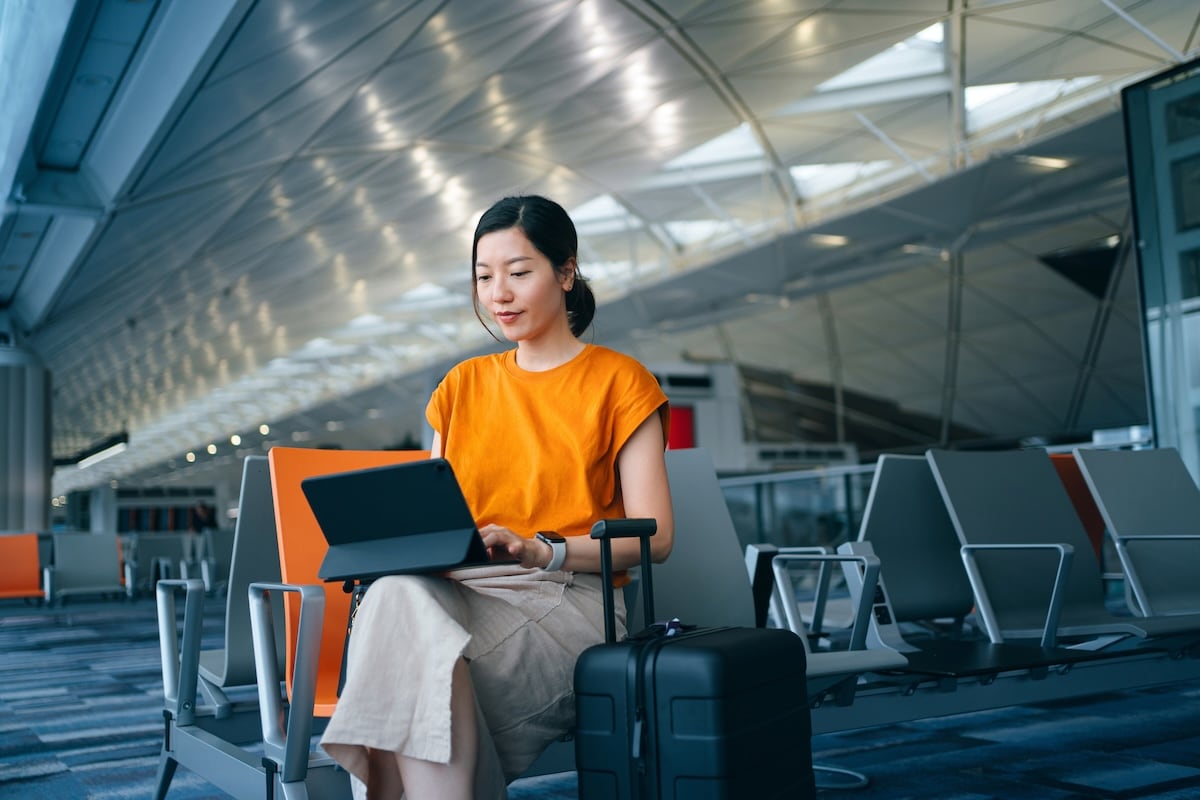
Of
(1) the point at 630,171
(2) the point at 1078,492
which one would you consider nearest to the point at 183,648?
(2) the point at 1078,492

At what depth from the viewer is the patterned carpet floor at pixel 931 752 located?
11.8 feet

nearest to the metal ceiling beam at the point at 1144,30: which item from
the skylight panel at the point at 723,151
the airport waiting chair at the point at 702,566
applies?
the skylight panel at the point at 723,151

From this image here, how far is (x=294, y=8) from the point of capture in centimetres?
1047

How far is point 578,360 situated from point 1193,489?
483 cm

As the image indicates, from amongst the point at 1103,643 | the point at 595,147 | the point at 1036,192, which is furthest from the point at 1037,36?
the point at 1103,643

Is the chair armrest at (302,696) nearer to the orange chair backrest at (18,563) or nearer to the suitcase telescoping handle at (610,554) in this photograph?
the suitcase telescoping handle at (610,554)

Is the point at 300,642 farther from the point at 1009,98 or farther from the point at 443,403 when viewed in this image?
the point at 1009,98

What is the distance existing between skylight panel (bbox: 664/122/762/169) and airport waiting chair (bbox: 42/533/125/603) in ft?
49.5

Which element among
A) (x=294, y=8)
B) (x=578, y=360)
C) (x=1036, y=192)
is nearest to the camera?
(x=578, y=360)

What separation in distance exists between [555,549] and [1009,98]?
→ 21.3m

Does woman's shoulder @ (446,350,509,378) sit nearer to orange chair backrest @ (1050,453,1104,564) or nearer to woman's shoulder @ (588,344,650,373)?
woman's shoulder @ (588,344,650,373)

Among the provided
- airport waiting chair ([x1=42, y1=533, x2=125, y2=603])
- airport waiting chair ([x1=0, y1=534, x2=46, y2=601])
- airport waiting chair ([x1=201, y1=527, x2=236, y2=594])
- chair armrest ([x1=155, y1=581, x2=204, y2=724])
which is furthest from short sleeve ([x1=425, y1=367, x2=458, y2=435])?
airport waiting chair ([x1=42, y1=533, x2=125, y2=603])

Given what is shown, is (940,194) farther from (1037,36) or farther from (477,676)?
(477,676)

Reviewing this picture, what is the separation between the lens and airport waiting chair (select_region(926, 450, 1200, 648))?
420cm
